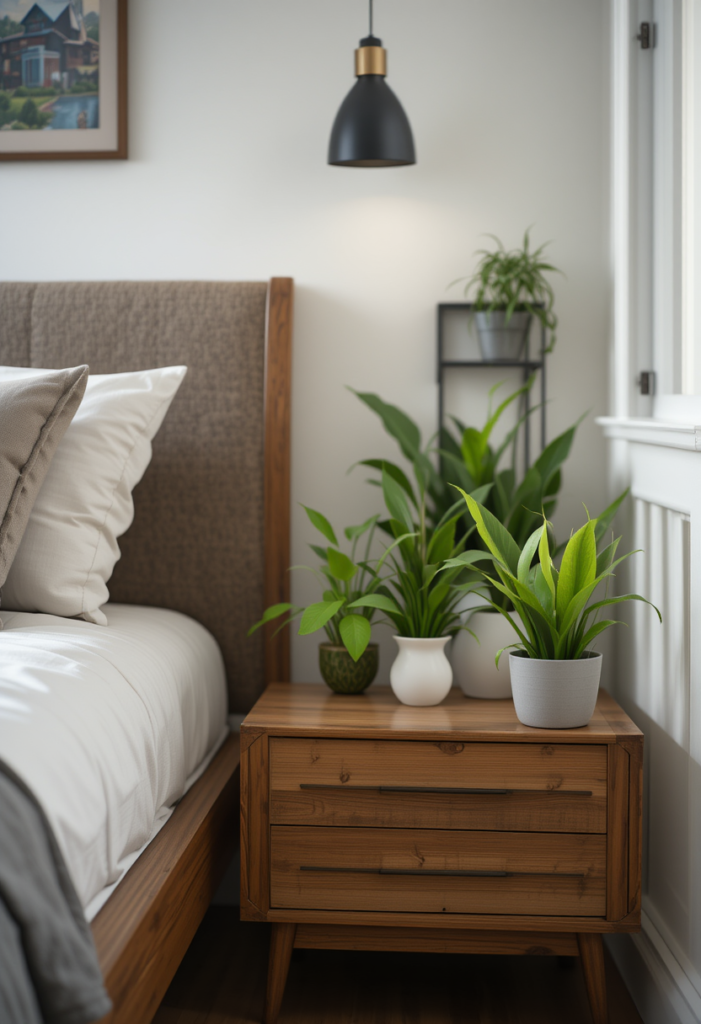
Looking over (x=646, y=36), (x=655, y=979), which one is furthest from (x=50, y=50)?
(x=655, y=979)

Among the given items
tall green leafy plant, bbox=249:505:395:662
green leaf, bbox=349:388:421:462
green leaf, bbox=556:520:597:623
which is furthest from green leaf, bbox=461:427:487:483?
green leaf, bbox=556:520:597:623

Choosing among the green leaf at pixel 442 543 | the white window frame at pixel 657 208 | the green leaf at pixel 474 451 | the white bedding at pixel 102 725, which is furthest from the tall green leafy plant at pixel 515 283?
the white bedding at pixel 102 725

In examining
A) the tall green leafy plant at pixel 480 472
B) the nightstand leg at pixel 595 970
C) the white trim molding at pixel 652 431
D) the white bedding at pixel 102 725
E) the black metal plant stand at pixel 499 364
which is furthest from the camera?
the black metal plant stand at pixel 499 364

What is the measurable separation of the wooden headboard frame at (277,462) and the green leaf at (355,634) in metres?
0.36

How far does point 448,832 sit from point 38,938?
0.74 meters

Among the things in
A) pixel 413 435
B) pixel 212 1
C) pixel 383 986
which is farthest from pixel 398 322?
pixel 383 986

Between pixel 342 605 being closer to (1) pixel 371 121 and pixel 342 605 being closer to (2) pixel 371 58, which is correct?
(1) pixel 371 121

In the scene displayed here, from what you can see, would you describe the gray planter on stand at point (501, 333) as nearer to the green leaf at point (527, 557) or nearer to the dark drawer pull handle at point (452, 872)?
the green leaf at point (527, 557)

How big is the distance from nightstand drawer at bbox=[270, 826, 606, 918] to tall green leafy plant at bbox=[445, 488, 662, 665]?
1.07ft

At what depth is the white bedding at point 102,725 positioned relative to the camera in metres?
1.05

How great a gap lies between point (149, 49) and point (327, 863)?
71.5 inches

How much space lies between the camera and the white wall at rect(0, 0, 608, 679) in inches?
75.4

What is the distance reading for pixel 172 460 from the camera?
6.31ft

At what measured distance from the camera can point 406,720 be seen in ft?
4.91
